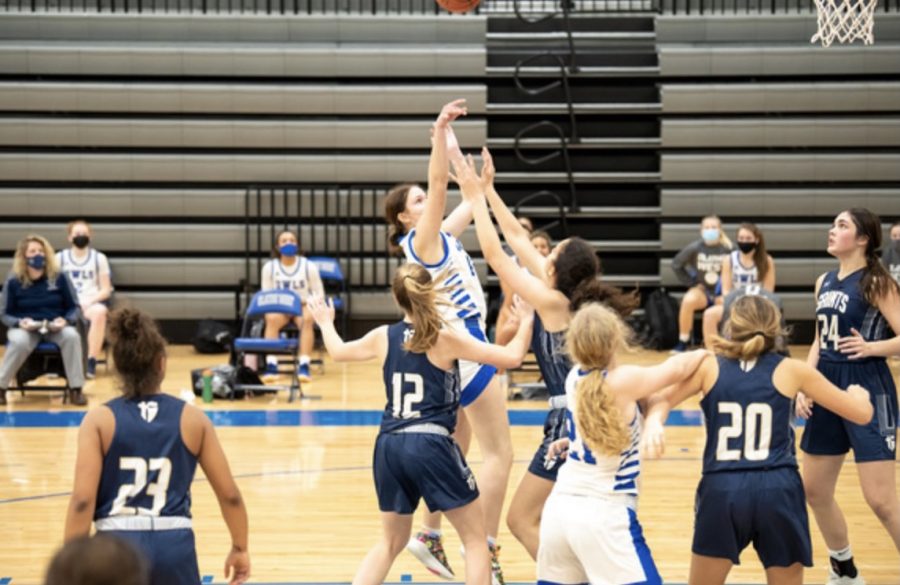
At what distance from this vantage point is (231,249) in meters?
14.2

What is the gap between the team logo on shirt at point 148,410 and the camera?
12.1 ft

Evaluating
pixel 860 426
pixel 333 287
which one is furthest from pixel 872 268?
pixel 333 287

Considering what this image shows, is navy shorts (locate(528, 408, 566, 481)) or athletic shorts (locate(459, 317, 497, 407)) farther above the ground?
athletic shorts (locate(459, 317, 497, 407))

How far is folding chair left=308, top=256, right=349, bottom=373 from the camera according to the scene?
1320 centimetres

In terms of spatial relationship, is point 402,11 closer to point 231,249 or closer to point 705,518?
point 231,249

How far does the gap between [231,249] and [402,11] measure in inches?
131

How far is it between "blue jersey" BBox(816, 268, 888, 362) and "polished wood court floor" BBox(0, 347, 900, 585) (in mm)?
1110

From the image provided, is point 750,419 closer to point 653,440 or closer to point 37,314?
point 653,440

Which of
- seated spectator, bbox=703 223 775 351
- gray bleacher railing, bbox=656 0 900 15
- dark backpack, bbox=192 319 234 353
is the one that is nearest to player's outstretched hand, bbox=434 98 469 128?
seated spectator, bbox=703 223 775 351

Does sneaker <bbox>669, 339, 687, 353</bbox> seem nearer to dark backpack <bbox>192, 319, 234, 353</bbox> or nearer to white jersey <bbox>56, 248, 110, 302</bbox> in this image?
dark backpack <bbox>192, 319, 234, 353</bbox>

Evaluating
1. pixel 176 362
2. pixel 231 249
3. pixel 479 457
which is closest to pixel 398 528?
pixel 479 457

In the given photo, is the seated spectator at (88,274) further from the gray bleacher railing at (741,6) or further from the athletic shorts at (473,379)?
the athletic shorts at (473,379)

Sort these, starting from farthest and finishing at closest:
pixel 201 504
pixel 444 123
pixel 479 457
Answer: pixel 479 457 < pixel 201 504 < pixel 444 123

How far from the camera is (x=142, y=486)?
365cm
